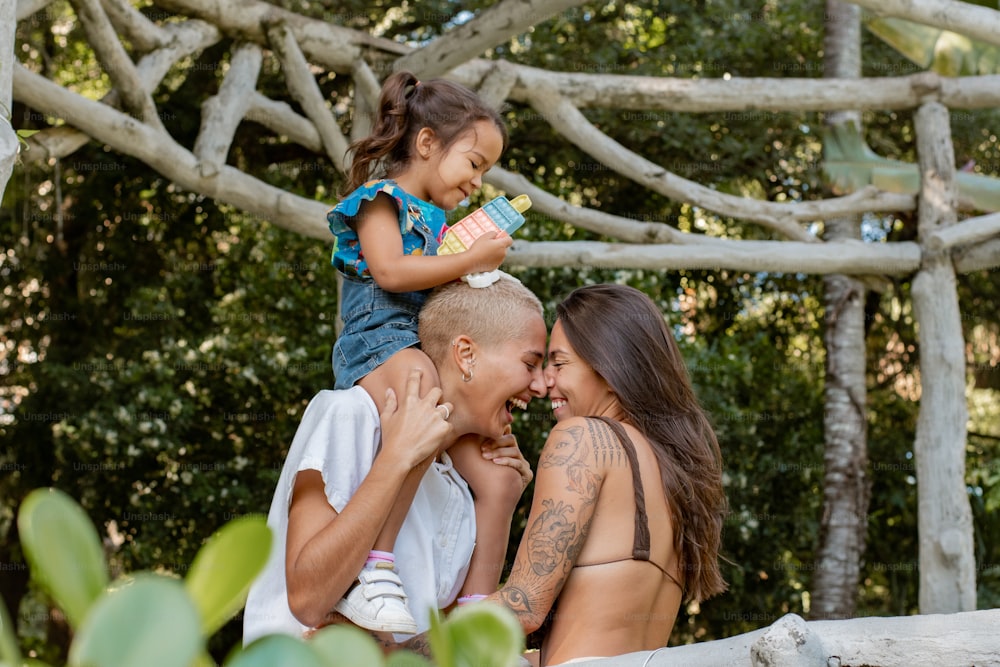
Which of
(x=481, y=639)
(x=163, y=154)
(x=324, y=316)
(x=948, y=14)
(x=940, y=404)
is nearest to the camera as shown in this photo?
(x=481, y=639)

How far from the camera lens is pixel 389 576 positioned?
7.07 feet

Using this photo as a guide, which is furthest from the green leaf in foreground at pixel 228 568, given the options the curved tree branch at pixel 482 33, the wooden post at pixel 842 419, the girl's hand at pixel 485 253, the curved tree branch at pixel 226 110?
the wooden post at pixel 842 419

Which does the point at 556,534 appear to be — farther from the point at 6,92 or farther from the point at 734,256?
the point at 734,256

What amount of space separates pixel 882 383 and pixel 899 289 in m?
1.83

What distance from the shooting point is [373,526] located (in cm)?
205

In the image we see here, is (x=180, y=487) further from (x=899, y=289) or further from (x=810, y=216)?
(x=899, y=289)

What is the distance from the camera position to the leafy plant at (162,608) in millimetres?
434

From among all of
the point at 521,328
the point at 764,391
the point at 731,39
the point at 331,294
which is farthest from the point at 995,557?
the point at 521,328

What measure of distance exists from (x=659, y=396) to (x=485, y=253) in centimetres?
51

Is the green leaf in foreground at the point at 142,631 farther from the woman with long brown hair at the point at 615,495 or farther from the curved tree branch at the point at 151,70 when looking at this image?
the curved tree branch at the point at 151,70

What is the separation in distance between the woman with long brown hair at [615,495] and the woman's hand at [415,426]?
23cm

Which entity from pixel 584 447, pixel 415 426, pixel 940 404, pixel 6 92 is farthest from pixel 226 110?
pixel 940 404

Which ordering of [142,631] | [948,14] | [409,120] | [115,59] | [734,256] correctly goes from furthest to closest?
[734,256] → [115,59] → [948,14] → [409,120] → [142,631]

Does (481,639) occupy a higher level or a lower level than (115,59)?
lower
